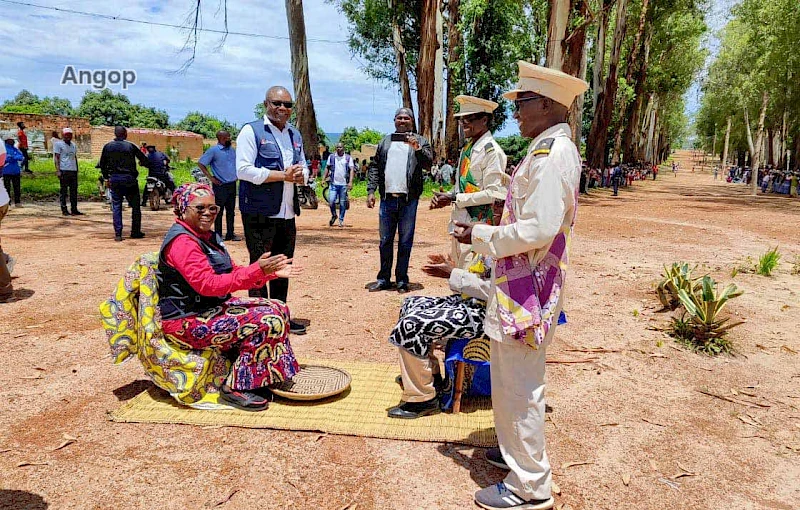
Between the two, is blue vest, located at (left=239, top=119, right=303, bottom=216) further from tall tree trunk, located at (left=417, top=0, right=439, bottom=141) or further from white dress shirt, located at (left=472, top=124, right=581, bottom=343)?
tall tree trunk, located at (left=417, top=0, right=439, bottom=141)

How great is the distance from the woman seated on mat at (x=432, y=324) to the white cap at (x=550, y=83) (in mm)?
1120

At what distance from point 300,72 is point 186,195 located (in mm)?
14281

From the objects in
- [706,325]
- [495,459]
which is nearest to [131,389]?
[495,459]

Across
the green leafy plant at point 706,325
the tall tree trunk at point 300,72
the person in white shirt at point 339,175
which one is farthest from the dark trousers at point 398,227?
the tall tree trunk at point 300,72

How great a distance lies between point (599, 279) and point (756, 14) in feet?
85.7

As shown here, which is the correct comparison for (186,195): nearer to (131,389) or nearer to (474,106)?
(131,389)

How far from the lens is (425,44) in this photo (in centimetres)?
2078

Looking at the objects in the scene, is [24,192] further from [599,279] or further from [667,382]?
[667,382]

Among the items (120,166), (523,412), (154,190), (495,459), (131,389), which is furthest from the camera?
(154,190)

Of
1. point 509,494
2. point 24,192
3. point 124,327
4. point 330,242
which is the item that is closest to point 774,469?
point 509,494

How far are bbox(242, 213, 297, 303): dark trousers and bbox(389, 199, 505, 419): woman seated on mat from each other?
1859mm

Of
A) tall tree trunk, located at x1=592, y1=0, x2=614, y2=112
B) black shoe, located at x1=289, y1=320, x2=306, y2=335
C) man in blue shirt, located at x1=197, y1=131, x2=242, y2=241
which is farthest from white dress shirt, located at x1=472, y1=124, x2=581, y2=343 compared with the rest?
tall tree trunk, located at x1=592, y1=0, x2=614, y2=112

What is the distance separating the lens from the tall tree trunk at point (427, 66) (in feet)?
66.9

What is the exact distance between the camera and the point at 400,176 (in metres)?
6.67
